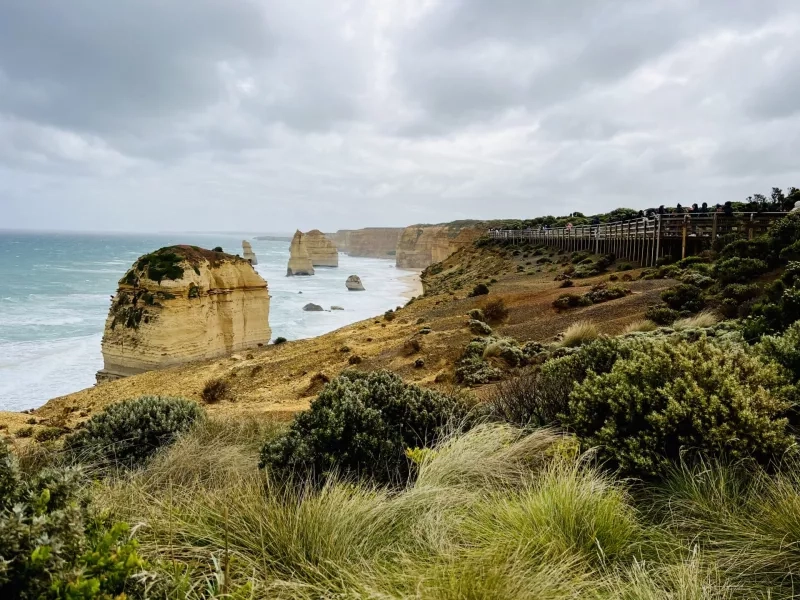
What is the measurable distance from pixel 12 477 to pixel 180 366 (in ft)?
69.9

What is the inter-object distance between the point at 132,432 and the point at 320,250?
111774mm

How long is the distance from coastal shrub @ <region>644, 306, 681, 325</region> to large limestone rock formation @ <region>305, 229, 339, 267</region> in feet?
343

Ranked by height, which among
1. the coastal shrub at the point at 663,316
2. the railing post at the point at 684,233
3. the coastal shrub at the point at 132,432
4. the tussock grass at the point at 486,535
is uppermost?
the railing post at the point at 684,233

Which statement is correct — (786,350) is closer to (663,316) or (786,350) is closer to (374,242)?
(663,316)

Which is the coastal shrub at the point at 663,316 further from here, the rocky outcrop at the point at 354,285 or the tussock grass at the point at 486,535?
the rocky outcrop at the point at 354,285

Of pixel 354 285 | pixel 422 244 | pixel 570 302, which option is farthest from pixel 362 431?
pixel 422 244

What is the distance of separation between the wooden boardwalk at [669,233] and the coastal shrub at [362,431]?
19203 millimetres

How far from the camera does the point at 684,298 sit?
13062 millimetres

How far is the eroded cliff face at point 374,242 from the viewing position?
174 metres

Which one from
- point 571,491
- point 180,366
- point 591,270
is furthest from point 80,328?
point 571,491

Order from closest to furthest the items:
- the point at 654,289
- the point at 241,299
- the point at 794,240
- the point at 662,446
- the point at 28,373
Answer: the point at 662,446 → the point at 794,240 → the point at 654,289 → the point at 28,373 → the point at 241,299

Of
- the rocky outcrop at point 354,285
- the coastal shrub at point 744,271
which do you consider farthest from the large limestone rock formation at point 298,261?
the coastal shrub at point 744,271

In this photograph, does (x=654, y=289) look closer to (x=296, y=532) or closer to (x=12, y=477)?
(x=296, y=532)

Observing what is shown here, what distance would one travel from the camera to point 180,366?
21641mm
